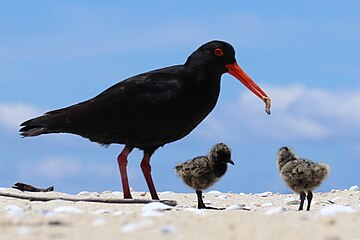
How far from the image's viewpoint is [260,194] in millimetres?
13281

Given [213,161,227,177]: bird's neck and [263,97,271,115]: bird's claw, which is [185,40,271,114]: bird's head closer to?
[263,97,271,115]: bird's claw

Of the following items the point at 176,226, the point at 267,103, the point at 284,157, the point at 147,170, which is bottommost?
the point at 176,226

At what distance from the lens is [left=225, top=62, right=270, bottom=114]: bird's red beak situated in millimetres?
10609

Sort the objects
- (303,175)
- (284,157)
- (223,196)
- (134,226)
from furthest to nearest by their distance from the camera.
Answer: (223,196) < (284,157) < (303,175) < (134,226)

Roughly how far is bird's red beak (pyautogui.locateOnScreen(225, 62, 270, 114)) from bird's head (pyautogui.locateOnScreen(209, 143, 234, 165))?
955 millimetres

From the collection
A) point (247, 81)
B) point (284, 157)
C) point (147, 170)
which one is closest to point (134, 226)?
point (147, 170)

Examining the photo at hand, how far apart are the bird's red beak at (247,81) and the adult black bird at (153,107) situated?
0.02 meters

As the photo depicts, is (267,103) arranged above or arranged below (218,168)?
above

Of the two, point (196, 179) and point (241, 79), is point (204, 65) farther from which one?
point (196, 179)

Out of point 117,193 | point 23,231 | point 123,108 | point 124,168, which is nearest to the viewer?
point 23,231

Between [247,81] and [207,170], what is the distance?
145cm

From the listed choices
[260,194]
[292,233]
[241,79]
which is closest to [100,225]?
[292,233]

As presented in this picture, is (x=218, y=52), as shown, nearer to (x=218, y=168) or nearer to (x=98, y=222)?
(x=218, y=168)

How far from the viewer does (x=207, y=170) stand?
1027cm
